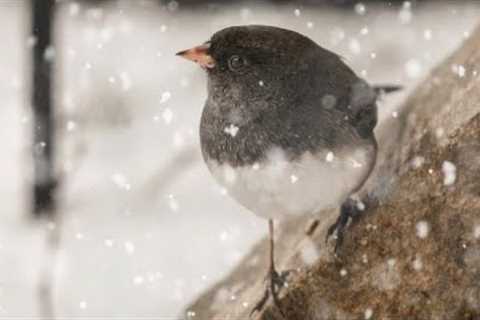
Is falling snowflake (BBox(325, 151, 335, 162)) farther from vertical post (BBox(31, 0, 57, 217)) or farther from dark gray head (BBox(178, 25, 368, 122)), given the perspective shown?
vertical post (BBox(31, 0, 57, 217))

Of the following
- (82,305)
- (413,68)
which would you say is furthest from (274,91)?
(413,68)

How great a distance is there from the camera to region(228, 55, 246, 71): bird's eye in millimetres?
1668

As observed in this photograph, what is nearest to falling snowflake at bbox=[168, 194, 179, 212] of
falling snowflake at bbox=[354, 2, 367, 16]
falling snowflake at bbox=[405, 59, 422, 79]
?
falling snowflake at bbox=[405, 59, 422, 79]

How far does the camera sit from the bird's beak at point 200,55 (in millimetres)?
1622

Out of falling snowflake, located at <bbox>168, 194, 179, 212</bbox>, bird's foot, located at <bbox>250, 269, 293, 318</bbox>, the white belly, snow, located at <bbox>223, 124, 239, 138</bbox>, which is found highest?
snow, located at <bbox>223, 124, 239, 138</bbox>

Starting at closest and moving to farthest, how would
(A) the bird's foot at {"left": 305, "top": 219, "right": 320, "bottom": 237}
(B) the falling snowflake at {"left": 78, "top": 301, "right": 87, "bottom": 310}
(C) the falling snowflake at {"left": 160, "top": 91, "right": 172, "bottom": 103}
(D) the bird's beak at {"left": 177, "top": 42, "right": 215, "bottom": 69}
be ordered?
(D) the bird's beak at {"left": 177, "top": 42, "right": 215, "bottom": 69}, (A) the bird's foot at {"left": 305, "top": 219, "right": 320, "bottom": 237}, (B) the falling snowflake at {"left": 78, "top": 301, "right": 87, "bottom": 310}, (C) the falling snowflake at {"left": 160, "top": 91, "right": 172, "bottom": 103}

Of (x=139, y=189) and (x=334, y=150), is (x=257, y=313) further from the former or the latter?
(x=139, y=189)

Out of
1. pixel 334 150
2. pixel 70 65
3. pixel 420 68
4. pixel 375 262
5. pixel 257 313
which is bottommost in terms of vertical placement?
pixel 70 65

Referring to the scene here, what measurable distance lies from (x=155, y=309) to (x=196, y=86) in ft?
4.08

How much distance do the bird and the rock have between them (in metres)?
0.09

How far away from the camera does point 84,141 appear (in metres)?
4.18

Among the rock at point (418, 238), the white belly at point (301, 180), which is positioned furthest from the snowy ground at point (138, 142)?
the white belly at point (301, 180)

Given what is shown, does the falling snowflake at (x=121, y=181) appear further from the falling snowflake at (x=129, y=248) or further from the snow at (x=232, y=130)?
the snow at (x=232, y=130)

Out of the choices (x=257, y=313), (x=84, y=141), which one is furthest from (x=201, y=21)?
(x=257, y=313)
